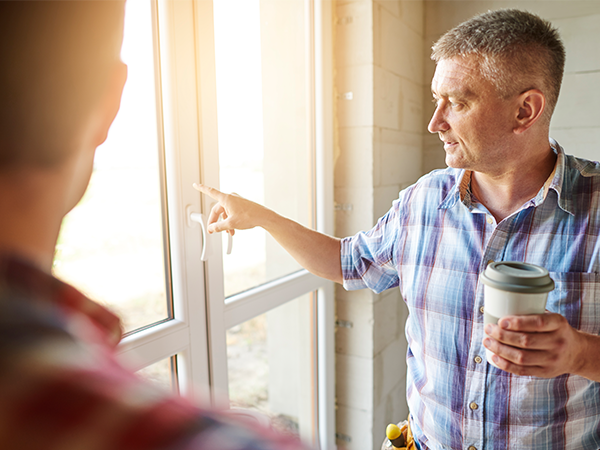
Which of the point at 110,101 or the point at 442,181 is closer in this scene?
the point at 110,101

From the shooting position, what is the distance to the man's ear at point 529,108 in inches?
40.3

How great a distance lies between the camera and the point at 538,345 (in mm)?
722

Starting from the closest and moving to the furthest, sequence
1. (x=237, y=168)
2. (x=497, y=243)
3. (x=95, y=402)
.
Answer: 1. (x=95, y=402)
2. (x=497, y=243)
3. (x=237, y=168)

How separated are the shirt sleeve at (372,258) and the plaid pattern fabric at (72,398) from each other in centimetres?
112

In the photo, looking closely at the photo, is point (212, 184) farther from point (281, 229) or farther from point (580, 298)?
point (580, 298)

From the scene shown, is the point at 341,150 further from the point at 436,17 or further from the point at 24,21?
the point at 24,21

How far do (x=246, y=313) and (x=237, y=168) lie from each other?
1.65ft

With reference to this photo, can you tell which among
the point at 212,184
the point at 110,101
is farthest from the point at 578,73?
the point at 110,101

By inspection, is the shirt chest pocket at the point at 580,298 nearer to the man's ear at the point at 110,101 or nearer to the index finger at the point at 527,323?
the index finger at the point at 527,323

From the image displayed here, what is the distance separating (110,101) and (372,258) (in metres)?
1.11

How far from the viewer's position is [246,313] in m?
1.51

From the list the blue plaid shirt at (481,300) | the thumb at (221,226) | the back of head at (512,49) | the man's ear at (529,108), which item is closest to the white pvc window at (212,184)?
the thumb at (221,226)

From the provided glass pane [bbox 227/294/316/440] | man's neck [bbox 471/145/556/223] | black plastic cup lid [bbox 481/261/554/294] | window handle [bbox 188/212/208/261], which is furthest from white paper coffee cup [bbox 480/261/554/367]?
glass pane [bbox 227/294/316/440]

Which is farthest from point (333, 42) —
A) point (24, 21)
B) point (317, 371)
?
point (24, 21)
